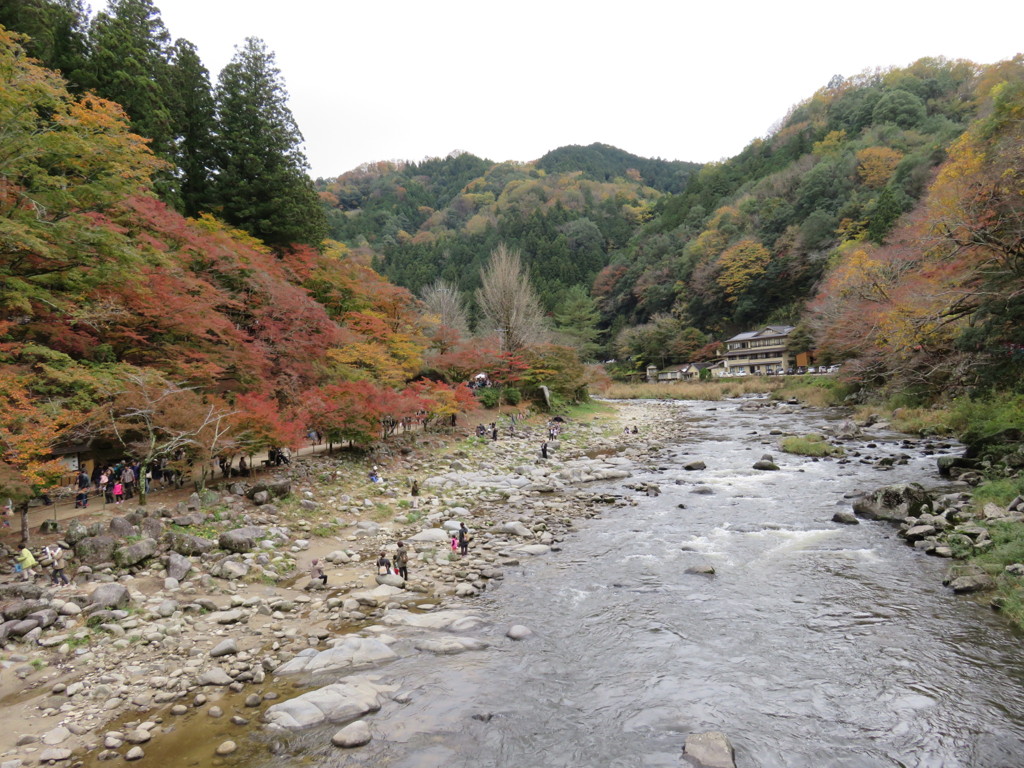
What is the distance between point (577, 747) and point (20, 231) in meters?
13.1

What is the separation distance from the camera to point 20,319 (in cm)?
1155

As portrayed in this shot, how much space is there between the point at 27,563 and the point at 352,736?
23.1 feet

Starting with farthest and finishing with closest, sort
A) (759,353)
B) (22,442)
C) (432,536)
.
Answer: (759,353), (432,536), (22,442)

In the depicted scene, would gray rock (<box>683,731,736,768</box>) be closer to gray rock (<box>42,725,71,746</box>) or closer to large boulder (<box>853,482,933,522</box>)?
gray rock (<box>42,725,71,746</box>)

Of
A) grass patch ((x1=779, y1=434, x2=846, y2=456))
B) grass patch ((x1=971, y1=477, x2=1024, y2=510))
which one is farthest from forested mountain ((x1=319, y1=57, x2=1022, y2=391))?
grass patch ((x1=971, y1=477, x2=1024, y2=510))

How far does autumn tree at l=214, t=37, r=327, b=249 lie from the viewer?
25406 mm

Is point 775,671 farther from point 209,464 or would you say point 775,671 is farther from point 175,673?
→ point 209,464

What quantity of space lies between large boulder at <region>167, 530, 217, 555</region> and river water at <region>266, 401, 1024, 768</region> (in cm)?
573

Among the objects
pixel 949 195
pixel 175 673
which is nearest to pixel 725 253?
pixel 949 195

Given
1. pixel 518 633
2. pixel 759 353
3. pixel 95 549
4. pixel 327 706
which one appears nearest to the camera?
pixel 327 706

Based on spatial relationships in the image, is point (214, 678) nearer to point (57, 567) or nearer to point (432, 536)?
point (57, 567)

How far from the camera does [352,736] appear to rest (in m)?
5.75

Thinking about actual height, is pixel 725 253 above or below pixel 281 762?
above

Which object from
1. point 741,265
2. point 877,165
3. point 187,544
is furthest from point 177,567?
point 877,165
